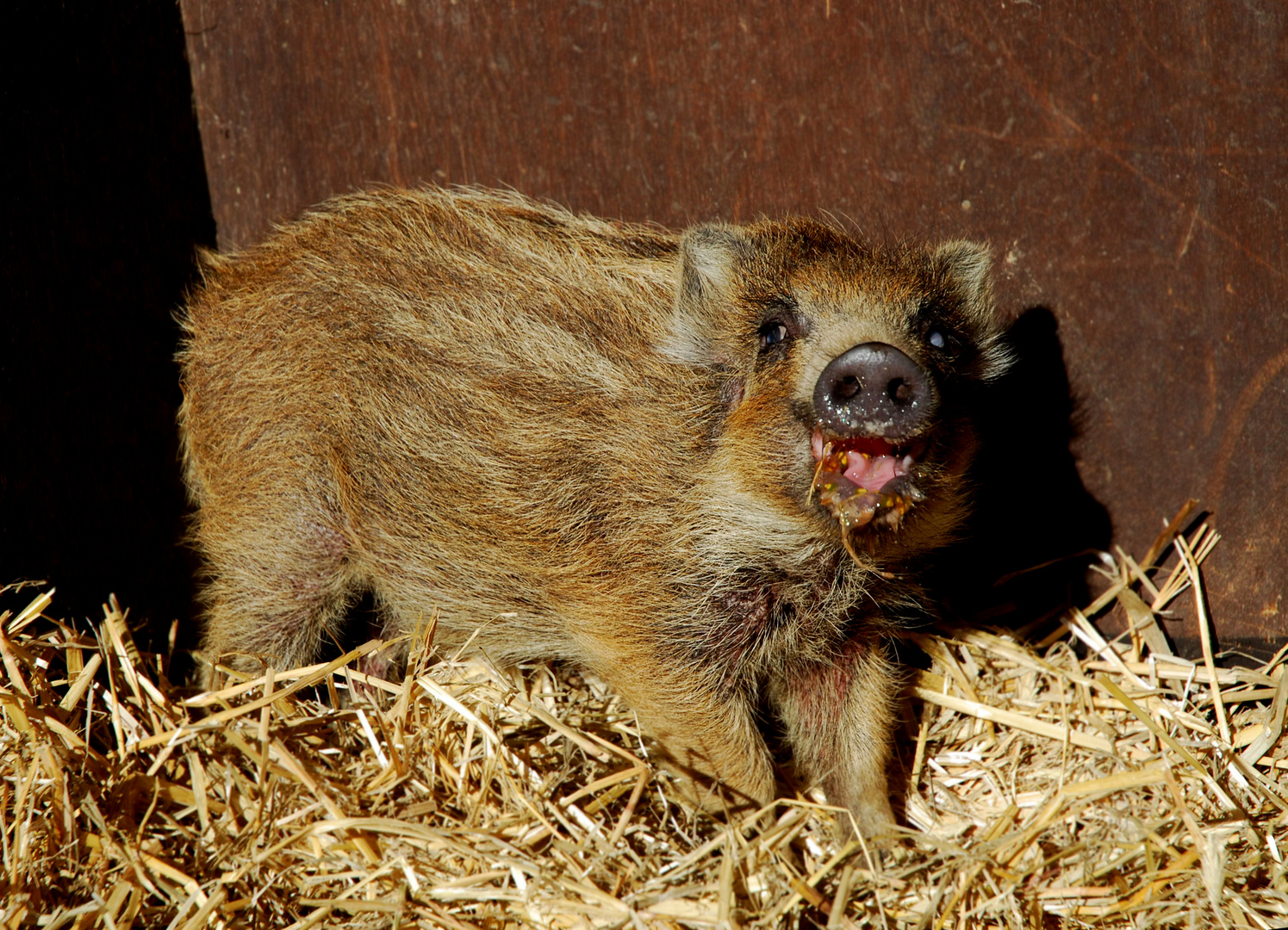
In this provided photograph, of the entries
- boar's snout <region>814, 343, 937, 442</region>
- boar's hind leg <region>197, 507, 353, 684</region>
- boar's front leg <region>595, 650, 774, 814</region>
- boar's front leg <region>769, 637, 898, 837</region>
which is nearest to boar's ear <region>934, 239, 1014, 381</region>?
boar's snout <region>814, 343, 937, 442</region>

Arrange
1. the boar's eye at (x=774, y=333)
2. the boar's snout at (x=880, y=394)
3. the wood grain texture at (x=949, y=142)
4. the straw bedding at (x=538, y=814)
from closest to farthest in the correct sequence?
the boar's snout at (x=880, y=394) → the straw bedding at (x=538, y=814) → the boar's eye at (x=774, y=333) → the wood grain texture at (x=949, y=142)

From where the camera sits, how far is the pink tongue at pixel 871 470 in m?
2.13

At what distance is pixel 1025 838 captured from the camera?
2240 millimetres

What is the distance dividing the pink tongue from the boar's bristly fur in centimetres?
1

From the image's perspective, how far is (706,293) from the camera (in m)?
2.44

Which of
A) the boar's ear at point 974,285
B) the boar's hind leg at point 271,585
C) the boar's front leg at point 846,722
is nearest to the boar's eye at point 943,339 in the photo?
the boar's ear at point 974,285

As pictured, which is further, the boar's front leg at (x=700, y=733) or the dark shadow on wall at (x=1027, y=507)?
the dark shadow on wall at (x=1027, y=507)

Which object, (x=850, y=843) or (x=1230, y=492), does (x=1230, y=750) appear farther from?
(x=850, y=843)

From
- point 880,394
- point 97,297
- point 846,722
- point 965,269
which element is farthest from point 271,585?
point 965,269

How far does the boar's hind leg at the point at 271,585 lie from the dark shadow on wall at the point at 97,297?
262 millimetres

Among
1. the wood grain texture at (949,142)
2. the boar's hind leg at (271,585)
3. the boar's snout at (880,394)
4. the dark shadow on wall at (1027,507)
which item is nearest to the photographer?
the boar's snout at (880,394)

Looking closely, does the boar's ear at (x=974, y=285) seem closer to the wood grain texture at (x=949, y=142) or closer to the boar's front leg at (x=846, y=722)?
the wood grain texture at (x=949, y=142)

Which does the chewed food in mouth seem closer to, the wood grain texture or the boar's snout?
the boar's snout

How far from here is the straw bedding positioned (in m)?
2.08
